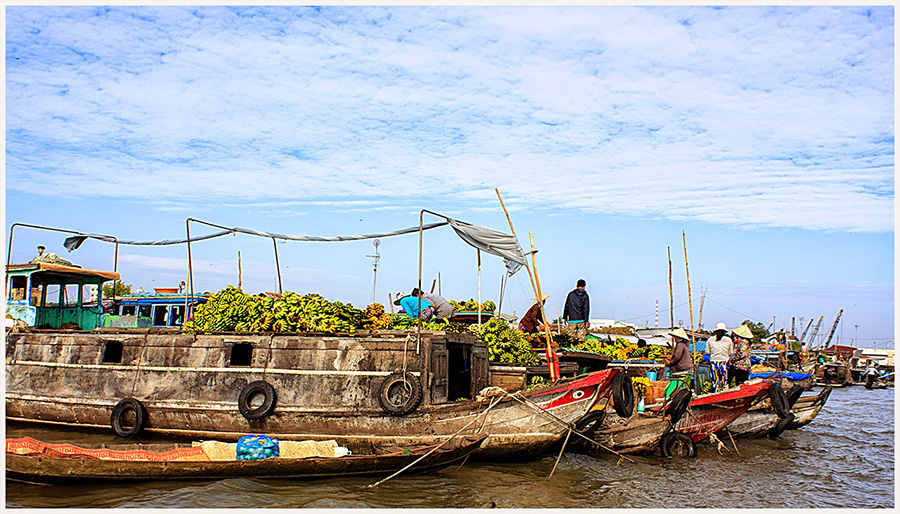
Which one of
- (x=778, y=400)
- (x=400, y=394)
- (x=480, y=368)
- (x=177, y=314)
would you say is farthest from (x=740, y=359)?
(x=177, y=314)

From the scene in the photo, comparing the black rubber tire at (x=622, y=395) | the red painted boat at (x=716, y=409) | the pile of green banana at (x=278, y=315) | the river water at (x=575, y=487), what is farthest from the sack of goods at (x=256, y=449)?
the red painted boat at (x=716, y=409)

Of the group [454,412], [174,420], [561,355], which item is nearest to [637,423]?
[561,355]

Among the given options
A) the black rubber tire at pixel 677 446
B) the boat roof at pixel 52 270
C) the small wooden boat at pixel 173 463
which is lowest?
the black rubber tire at pixel 677 446

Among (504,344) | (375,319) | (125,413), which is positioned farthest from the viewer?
(375,319)

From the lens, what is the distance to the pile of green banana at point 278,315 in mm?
11945

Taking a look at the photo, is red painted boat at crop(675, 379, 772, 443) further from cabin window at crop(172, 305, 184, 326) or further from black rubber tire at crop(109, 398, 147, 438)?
cabin window at crop(172, 305, 184, 326)

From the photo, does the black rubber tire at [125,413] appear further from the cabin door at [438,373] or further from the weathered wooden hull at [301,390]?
the cabin door at [438,373]

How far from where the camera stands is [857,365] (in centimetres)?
4453

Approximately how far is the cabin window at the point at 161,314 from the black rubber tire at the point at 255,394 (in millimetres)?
7325

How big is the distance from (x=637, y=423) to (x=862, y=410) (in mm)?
16958

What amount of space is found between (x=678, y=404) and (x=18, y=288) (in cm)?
1540

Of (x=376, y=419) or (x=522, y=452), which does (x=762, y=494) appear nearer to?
(x=522, y=452)

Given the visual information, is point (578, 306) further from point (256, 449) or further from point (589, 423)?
point (256, 449)

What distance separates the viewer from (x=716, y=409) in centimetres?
1345
